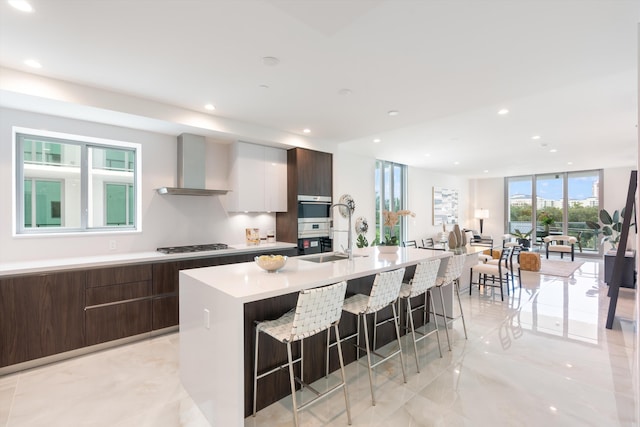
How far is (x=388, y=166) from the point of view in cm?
770

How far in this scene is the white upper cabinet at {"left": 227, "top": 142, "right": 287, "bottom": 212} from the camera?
427 cm

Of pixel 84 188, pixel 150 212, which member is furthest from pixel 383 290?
pixel 84 188

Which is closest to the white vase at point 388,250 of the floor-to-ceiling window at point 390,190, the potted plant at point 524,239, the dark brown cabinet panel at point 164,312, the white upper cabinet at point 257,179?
the white upper cabinet at point 257,179

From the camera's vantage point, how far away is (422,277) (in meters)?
2.78

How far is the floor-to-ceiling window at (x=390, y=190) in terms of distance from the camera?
288 inches

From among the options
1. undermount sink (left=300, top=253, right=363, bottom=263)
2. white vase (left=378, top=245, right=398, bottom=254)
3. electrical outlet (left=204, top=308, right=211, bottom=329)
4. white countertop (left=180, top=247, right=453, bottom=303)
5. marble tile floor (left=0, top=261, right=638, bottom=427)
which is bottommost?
marble tile floor (left=0, top=261, right=638, bottom=427)

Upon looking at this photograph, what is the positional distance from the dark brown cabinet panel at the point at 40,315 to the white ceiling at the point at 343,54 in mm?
1883

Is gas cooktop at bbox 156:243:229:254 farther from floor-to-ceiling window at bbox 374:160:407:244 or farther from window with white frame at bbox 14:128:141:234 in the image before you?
floor-to-ceiling window at bbox 374:160:407:244

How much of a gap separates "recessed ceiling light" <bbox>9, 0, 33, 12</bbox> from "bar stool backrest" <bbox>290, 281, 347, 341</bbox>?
2.36 metres

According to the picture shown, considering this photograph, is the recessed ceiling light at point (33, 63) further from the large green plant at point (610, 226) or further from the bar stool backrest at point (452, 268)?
the large green plant at point (610, 226)

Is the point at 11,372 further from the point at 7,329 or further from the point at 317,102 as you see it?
the point at 317,102

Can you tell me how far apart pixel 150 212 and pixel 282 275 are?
2507mm

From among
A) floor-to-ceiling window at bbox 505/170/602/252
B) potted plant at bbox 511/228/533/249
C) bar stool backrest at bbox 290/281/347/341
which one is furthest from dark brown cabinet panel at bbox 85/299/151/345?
floor-to-ceiling window at bbox 505/170/602/252

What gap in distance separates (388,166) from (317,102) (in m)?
4.74
